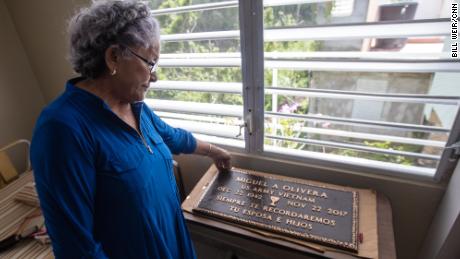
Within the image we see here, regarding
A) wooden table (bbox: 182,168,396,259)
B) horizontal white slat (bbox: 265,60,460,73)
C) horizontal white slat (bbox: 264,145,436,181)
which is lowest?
wooden table (bbox: 182,168,396,259)

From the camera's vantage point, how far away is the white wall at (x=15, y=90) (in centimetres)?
151

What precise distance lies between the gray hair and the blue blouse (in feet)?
0.26

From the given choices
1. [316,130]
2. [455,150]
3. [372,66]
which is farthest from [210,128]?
[455,150]

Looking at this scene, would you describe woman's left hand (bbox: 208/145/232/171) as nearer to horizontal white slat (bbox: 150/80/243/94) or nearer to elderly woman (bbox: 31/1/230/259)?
horizontal white slat (bbox: 150/80/243/94)

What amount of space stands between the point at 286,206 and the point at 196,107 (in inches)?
25.0

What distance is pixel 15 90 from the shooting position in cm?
160

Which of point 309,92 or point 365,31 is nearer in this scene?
point 365,31

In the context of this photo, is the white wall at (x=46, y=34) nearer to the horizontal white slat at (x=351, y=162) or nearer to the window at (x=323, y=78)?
the window at (x=323, y=78)

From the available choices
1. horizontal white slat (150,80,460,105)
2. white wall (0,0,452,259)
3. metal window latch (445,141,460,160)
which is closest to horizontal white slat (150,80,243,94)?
horizontal white slat (150,80,460,105)

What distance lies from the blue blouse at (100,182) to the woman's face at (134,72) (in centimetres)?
7

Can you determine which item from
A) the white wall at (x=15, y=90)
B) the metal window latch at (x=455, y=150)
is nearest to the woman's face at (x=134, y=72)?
the metal window latch at (x=455, y=150)

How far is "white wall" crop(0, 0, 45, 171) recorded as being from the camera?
4.97 feet

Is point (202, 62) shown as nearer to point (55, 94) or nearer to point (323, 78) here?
point (323, 78)

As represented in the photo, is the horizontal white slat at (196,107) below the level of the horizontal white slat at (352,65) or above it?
below
